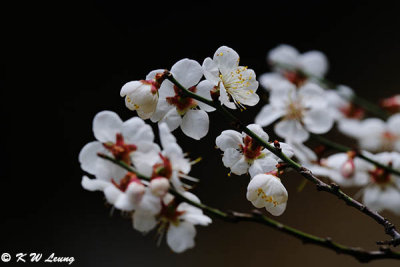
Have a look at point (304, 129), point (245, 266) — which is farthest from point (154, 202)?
point (245, 266)

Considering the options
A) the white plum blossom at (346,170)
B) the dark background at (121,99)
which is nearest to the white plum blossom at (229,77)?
the white plum blossom at (346,170)

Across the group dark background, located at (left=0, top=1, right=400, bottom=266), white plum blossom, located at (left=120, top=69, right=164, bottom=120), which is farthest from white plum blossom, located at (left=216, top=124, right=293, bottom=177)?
dark background, located at (left=0, top=1, right=400, bottom=266)

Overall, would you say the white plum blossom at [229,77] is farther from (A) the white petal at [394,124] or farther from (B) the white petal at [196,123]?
(A) the white petal at [394,124]

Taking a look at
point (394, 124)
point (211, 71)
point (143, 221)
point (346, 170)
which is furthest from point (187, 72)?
point (394, 124)

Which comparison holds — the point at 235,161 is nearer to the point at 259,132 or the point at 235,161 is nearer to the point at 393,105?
the point at 259,132

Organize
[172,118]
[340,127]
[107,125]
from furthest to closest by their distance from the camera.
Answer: [340,127] → [172,118] → [107,125]
